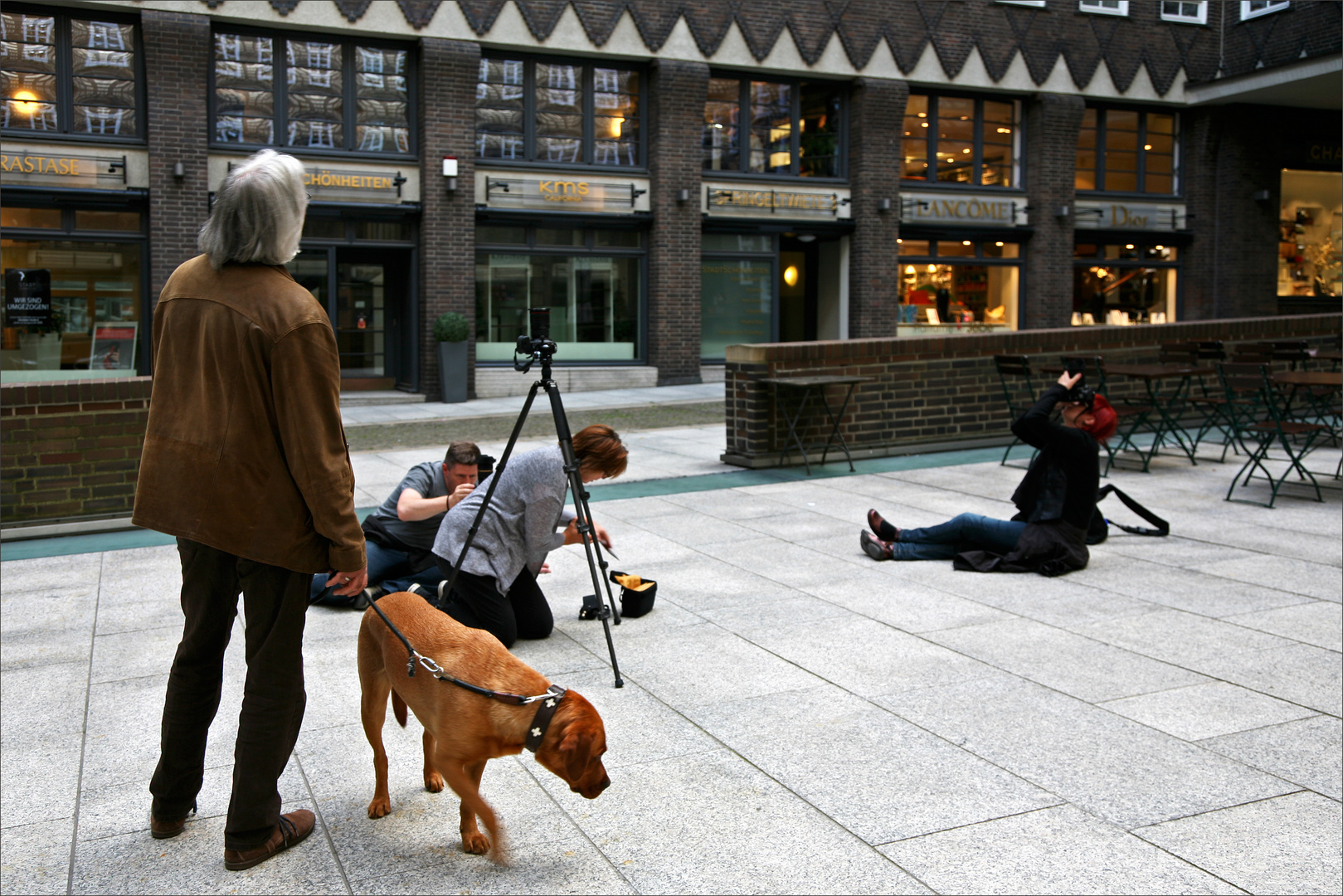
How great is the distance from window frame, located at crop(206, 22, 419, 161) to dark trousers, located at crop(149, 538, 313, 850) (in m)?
16.3

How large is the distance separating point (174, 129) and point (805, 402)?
11492 mm

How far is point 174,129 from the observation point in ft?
58.0

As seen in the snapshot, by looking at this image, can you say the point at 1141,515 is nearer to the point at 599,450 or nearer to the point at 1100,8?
the point at 599,450

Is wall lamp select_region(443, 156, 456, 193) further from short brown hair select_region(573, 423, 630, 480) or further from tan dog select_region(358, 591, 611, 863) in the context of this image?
tan dog select_region(358, 591, 611, 863)

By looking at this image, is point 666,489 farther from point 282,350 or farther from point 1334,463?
point 282,350

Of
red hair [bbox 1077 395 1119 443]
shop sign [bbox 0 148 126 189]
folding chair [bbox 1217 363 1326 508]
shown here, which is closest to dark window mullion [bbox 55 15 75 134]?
shop sign [bbox 0 148 126 189]

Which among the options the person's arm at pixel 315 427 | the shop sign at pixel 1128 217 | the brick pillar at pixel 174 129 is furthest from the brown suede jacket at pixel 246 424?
the shop sign at pixel 1128 217

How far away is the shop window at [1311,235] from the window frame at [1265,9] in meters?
3.65

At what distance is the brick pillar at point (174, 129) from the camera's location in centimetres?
1756

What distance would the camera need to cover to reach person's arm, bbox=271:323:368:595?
314cm

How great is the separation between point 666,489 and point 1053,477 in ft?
13.9

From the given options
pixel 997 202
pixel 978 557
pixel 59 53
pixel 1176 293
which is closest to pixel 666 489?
pixel 978 557

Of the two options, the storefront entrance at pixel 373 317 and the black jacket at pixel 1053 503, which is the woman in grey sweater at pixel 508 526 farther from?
the storefront entrance at pixel 373 317

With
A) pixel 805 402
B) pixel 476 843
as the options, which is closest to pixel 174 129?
pixel 805 402
